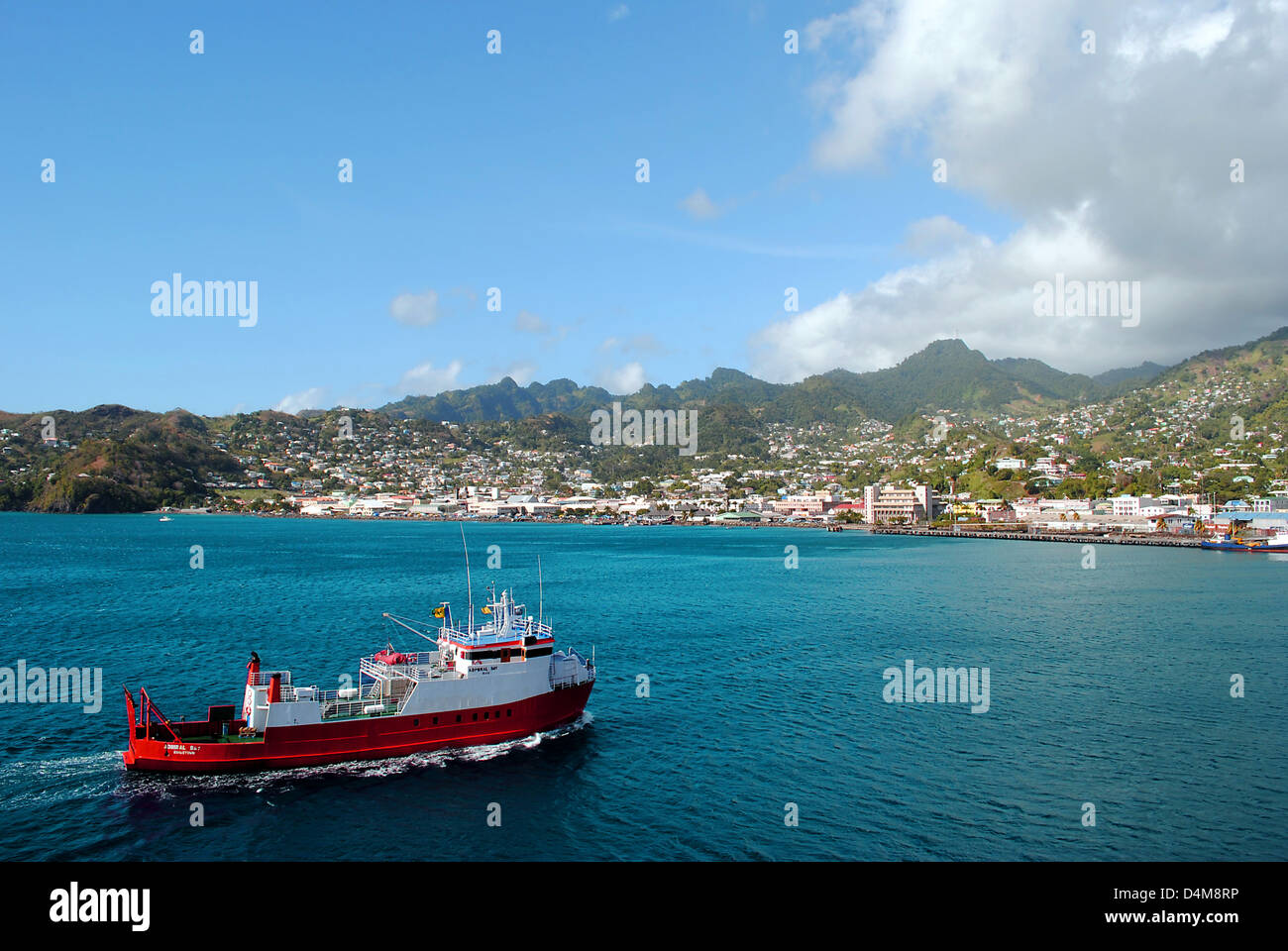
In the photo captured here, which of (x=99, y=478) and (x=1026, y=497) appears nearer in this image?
(x=1026, y=497)

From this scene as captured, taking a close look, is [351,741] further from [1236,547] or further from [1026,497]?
[1026,497]

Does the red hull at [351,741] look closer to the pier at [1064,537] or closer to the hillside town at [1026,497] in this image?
the pier at [1064,537]

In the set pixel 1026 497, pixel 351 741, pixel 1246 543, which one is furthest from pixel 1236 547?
pixel 351 741

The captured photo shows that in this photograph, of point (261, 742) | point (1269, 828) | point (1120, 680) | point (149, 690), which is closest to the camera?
point (1269, 828)
